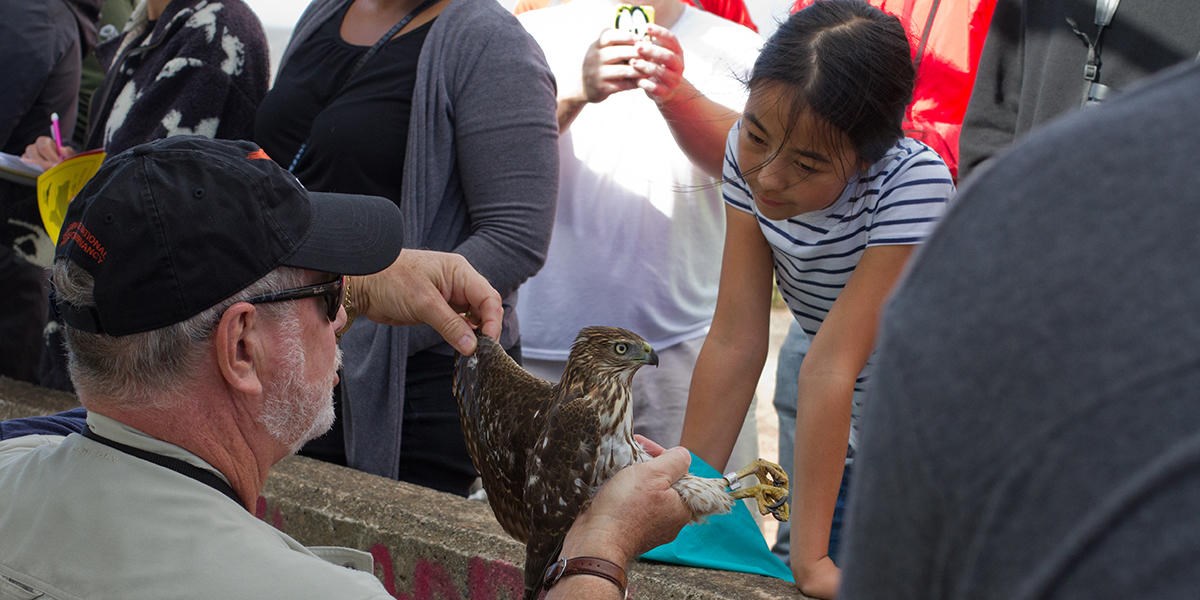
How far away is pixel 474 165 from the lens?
2812 millimetres

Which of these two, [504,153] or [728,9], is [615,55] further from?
[728,9]

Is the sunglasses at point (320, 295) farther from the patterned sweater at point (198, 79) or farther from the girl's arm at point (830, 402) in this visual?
the patterned sweater at point (198, 79)

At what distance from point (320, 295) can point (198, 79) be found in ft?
6.19

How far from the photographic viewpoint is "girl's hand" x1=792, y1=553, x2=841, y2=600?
7.55ft

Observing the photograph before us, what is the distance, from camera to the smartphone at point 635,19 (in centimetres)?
303

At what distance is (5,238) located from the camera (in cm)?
418

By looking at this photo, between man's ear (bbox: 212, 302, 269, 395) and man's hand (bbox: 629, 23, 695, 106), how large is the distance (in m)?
1.58

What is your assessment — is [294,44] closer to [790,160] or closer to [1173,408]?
[790,160]

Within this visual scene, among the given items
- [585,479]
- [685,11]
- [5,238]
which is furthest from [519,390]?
[5,238]

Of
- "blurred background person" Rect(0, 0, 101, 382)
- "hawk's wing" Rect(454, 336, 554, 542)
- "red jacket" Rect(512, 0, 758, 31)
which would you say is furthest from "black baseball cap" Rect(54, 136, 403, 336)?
"blurred background person" Rect(0, 0, 101, 382)

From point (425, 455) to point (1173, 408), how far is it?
264 cm

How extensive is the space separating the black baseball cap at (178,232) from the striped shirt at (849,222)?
42.6 inches

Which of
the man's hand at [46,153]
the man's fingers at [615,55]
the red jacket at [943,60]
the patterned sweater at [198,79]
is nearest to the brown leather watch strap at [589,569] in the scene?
the man's fingers at [615,55]

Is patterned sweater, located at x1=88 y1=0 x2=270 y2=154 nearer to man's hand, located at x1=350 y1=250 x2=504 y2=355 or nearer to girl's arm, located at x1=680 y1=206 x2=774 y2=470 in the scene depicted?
man's hand, located at x1=350 y1=250 x2=504 y2=355
